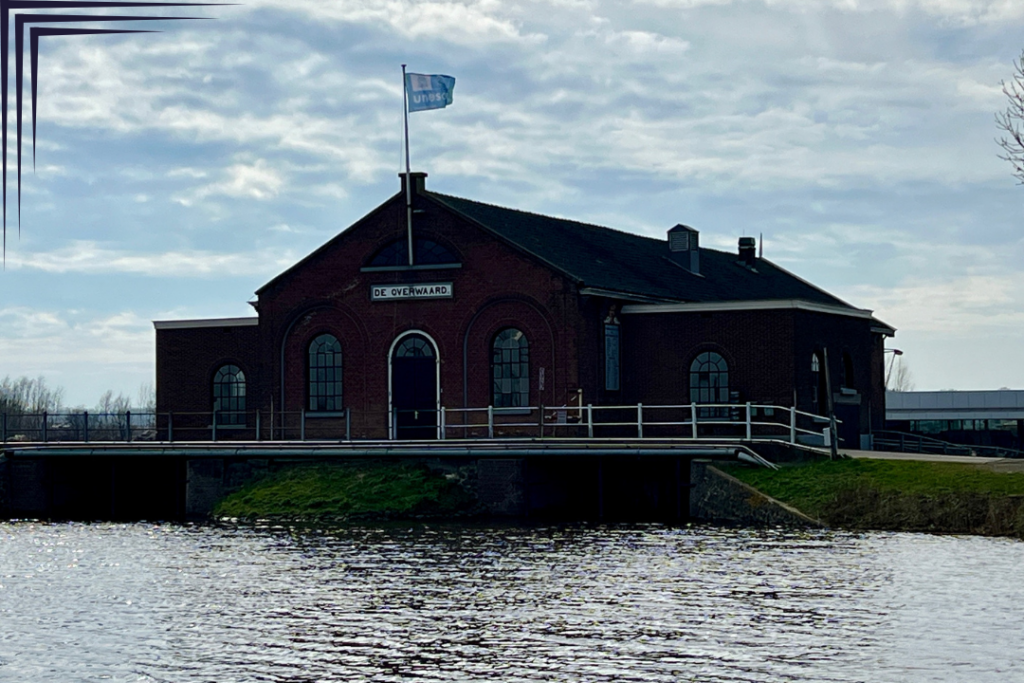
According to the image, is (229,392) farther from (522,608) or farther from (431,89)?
(522,608)

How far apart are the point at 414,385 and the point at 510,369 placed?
2.96 m

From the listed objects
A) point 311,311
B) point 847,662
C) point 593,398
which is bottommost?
point 847,662

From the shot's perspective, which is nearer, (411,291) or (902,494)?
(902,494)

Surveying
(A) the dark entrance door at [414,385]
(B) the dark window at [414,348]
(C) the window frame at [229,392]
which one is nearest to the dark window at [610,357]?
(A) the dark entrance door at [414,385]

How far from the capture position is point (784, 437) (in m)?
37.7

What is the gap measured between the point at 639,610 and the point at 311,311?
2521cm

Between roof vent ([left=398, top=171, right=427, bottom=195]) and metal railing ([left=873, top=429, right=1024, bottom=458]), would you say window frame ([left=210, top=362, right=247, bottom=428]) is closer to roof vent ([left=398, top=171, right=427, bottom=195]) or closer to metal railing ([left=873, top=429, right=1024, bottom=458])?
roof vent ([left=398, top=171, right=427, bottom=195])

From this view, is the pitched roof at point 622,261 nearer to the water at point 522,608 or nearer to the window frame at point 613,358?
the window frame at point 613,358

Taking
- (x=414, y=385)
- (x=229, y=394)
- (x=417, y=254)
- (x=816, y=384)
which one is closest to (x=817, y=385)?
(x=816, y=384)

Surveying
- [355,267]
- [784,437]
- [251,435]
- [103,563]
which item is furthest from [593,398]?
[103,563]

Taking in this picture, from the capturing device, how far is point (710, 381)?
133 ft

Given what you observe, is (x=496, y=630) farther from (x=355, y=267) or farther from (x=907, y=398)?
(x=907, y=398)

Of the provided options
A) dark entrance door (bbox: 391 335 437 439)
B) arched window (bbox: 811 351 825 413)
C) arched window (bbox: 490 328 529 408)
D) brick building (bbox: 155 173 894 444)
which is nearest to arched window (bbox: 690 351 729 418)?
brick building (bbox: 155 173 894 444)

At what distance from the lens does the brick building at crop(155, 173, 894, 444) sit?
40125 millimetres
